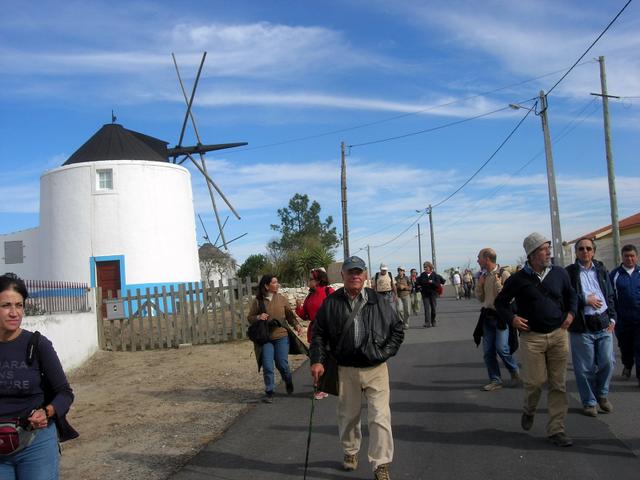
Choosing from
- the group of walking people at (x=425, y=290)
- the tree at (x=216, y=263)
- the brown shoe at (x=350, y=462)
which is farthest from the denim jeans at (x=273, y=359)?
the tree at (x=216, y=263)

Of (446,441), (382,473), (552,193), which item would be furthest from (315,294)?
(552,193)

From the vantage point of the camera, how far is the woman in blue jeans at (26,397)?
139 inches

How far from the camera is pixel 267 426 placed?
7285 millimetres

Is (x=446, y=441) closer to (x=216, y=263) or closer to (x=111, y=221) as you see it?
(x=111, y=221)

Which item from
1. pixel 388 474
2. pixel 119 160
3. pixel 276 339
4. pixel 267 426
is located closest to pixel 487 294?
pixel 276 339

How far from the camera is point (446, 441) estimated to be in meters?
6.17

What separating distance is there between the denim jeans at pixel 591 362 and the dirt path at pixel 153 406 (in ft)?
13.0

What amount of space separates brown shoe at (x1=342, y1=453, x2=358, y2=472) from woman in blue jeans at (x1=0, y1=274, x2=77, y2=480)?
2.51m

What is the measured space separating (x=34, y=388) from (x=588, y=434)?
493 cm

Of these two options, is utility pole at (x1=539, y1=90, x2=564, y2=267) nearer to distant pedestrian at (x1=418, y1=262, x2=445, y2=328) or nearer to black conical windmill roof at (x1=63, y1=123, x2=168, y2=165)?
distant pedestrian at (x1=418, y1=262, x2=445, y2=328)

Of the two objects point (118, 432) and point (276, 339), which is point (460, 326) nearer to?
point (276, 339)

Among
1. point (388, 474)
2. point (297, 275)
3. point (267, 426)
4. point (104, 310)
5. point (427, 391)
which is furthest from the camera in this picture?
point (297, 275)

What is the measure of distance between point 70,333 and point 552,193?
1612 cm

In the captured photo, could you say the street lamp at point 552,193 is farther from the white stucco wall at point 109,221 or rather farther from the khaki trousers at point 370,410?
the khaki trousers at point 370,410
